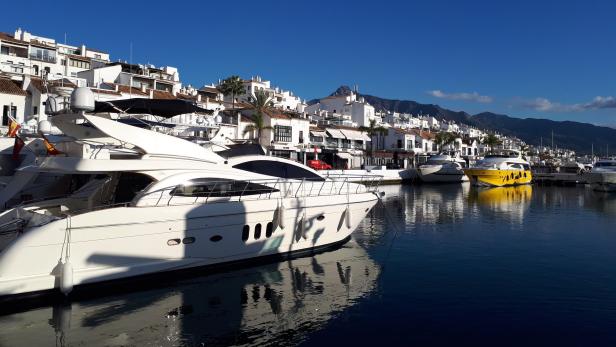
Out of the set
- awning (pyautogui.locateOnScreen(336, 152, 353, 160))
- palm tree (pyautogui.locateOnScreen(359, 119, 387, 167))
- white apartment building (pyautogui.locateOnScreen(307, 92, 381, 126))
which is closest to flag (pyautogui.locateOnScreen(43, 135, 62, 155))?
awning (pyautogui.locateOnScreen(336, 152, 353, 160))

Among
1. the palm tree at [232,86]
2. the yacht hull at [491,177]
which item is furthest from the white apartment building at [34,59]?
the yacht hull at [491,177]

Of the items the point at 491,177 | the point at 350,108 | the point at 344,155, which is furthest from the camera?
the point at 350,108

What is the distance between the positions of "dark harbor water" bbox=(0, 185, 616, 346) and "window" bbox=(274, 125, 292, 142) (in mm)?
37101

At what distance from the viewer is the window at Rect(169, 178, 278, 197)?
12.2m

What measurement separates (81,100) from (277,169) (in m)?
6.33

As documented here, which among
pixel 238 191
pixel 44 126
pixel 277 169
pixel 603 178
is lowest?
pixel 603 178

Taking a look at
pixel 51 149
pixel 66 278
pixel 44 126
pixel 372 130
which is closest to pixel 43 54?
pixel 44 126

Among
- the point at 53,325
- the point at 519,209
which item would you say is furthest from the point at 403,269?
the point at 519,209

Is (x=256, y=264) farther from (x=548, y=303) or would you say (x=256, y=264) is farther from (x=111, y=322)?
(x=548, y=303)

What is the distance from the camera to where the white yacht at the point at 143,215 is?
386 inches

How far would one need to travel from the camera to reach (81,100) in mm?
12242

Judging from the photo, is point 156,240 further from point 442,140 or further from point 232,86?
point 442,140

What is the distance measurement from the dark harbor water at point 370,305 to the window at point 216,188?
2.21m

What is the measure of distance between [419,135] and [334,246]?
67330 millimetres
